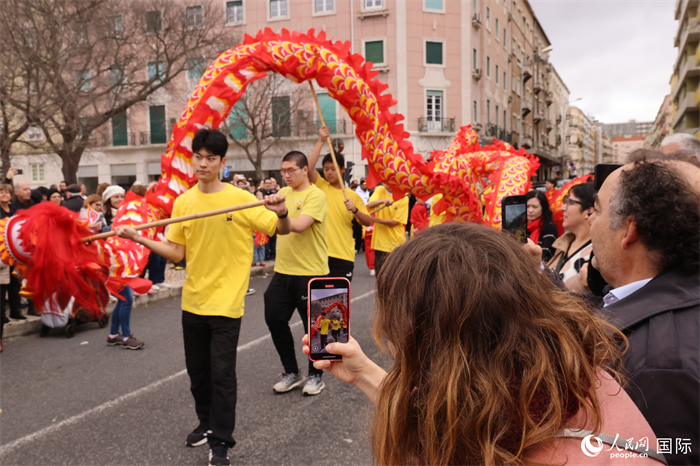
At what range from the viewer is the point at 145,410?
4035 mm

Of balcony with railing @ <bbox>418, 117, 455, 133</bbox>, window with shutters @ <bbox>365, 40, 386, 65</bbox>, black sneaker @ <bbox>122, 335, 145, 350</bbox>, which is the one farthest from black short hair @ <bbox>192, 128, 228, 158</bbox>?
window with shutters @ <bbox>365, 40, 386, 65</bbox>

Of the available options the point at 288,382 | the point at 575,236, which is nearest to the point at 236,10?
the point at 288,382

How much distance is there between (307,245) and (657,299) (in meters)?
3.13

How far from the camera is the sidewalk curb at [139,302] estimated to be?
6.38 metres

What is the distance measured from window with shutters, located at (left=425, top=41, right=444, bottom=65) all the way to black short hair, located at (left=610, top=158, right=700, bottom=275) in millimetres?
28950

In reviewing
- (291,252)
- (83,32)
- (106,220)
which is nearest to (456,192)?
(291,252)

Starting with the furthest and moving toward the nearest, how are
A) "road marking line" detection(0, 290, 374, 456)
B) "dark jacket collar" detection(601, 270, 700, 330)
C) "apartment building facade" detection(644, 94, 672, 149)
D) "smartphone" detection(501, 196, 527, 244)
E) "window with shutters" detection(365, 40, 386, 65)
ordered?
"apartment building facade" detection(644, 94, 672, 149) → "window with shutters" detection(365, 40, 386, 65) → "road marking line" detection(0, 290, 374, 456) → "smartphone" detection(501, 196, 527, 244) → "dark jacket collar" detection(601, 270, 700, 330)

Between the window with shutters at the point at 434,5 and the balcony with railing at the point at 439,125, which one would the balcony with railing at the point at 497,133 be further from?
the window with shutters at the point at 434,5

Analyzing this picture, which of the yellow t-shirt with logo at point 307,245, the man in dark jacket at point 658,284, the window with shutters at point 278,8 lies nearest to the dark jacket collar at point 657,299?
the man in dark jacket at point 658,284

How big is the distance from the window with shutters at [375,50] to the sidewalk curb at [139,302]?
20112mm

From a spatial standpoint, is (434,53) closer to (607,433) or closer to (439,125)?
(439,125)

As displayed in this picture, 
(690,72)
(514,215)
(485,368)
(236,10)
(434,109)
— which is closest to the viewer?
(485,368)

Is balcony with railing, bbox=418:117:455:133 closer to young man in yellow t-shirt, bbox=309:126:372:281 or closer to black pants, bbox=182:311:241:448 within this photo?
young man in yellow t-shirt, bbox=309:126:372:281

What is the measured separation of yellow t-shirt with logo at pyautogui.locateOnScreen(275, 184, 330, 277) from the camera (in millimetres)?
4324
